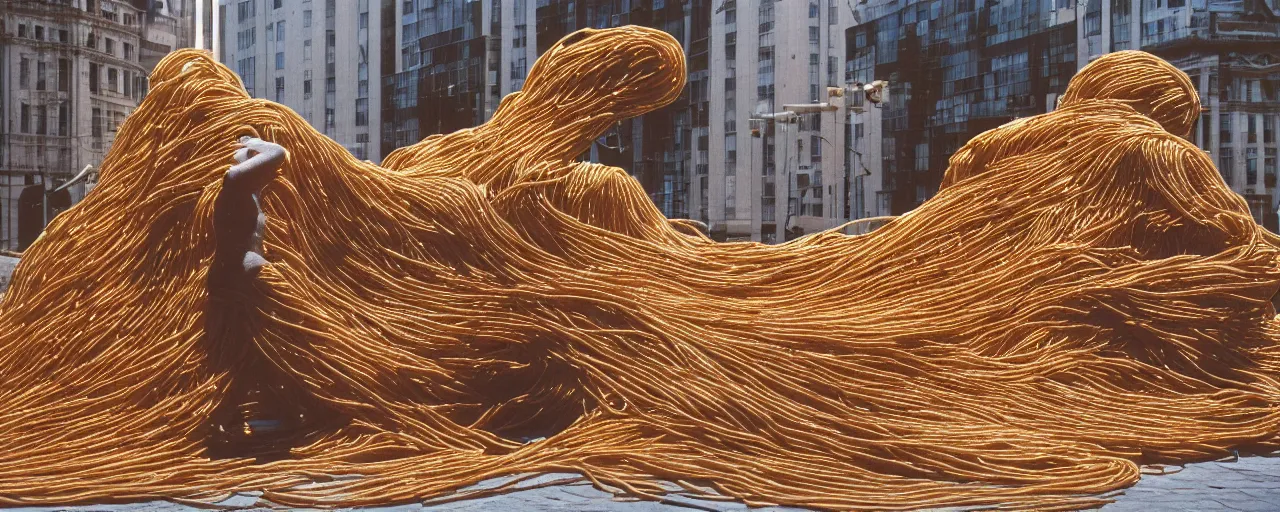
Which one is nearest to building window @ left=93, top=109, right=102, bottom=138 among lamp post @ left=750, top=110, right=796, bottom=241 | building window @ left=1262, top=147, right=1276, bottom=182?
lamp post @ left=750, top=110, right=796, bottom=241

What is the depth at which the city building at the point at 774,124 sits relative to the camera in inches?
352

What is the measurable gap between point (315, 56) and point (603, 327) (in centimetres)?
574

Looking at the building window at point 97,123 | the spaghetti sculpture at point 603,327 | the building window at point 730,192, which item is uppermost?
the building window at point 97,123

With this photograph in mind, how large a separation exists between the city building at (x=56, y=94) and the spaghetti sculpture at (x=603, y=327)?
17.4ft

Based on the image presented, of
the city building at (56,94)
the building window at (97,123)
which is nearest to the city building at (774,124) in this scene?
the city building at (56,94)

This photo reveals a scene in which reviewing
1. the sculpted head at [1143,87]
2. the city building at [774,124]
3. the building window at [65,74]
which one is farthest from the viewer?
the building window at [65,74]

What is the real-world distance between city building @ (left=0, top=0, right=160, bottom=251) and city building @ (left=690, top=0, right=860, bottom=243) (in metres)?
4.44

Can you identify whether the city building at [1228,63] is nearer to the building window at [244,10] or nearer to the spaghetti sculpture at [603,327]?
the spaghetti sculpture at [603,327]

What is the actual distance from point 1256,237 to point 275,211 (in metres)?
3.95

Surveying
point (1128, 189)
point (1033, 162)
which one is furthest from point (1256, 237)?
point (1033, 162)

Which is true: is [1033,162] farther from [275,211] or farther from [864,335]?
[275,211]

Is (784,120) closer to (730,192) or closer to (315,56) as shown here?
(730,192)

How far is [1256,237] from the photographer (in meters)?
4.75

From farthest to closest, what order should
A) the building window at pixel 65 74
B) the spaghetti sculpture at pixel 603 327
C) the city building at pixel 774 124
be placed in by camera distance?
the building window at pixel 65 74, the city building at pixel 774 124, the spaghetti sculpture at pixel 603 327
